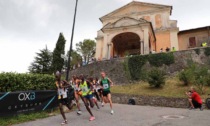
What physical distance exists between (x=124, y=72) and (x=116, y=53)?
11.2 m

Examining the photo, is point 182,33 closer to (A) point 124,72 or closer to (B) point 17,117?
(A) point 124,72

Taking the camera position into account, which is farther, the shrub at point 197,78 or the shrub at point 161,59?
the shrub at point 161,59

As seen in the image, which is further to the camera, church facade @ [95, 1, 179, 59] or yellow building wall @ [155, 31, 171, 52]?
yellow building wall @ [155, 31, 171, 52]

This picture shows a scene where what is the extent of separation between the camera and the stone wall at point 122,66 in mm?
22328

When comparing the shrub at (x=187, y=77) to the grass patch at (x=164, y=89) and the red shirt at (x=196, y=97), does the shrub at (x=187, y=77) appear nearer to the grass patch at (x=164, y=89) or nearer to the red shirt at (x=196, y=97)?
the grass patch at (x=164, y=89)

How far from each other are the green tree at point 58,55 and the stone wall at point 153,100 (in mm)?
22032

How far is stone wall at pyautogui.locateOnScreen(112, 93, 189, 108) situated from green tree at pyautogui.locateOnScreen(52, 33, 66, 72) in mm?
22032

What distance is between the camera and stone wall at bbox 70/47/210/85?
73.3ft

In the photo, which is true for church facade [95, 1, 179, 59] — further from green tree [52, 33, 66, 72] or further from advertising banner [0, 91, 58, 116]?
advertising banner [0, 91, 58, 116]

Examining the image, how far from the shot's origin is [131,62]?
24.4 meters

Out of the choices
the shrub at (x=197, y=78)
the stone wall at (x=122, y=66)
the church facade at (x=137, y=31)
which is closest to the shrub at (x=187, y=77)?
the shrub at (x=197, y=78)

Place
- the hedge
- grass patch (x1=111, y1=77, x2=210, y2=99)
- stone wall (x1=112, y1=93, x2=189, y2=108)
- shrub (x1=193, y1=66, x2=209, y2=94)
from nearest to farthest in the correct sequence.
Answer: the hedge < stone wall (x1=112, y1=93, x2=189, y2=108) < shrub (x1=193, y1=66, x2=209, y2=94) < grass patch (x1=111, y1=77, x2=210, y2=99)

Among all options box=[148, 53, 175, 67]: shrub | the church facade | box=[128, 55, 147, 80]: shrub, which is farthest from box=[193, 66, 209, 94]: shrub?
the church facade

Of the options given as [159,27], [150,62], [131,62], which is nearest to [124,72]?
[131,62]
